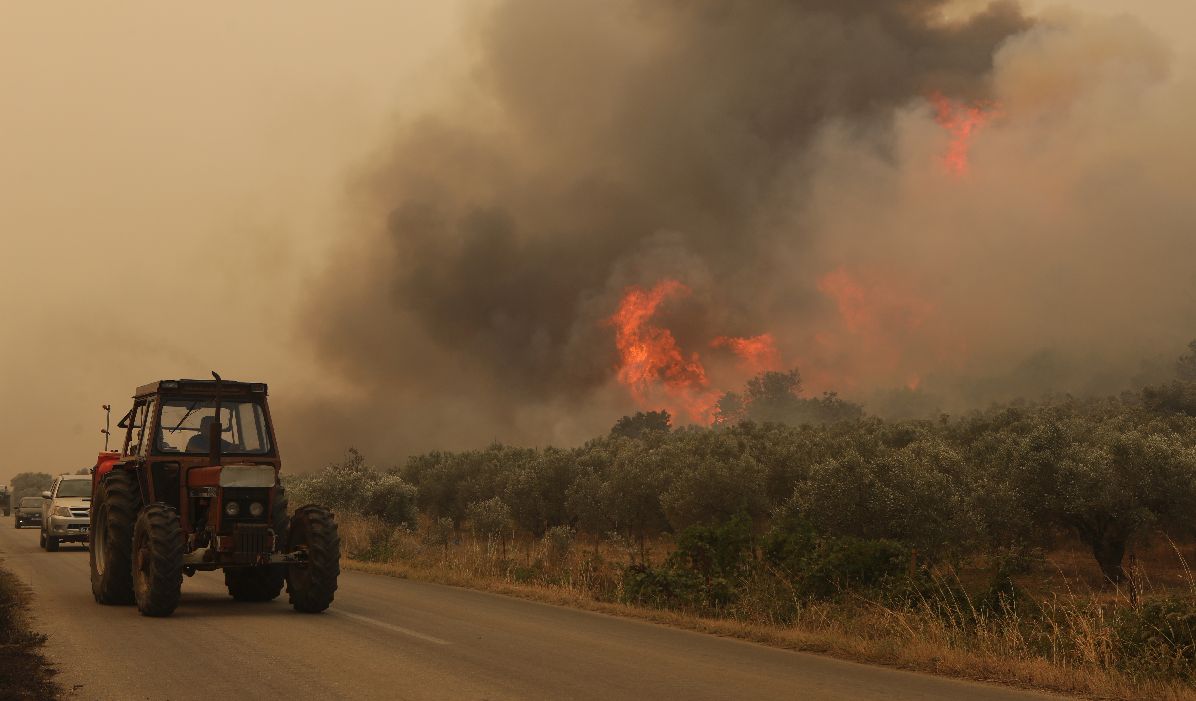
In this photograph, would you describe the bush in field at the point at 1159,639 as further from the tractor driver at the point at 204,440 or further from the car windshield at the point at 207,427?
the tractor driver at the point at 204,440

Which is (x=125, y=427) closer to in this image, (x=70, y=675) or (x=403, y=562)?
(x=70, y=675)

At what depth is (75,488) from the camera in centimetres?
2848

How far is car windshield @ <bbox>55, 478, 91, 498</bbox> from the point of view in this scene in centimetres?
2816

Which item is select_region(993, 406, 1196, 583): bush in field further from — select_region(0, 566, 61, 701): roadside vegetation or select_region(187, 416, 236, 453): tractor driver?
select_region(0, 566, 61, 701): roadside vegetation

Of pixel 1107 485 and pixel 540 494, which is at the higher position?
pixel 540 494

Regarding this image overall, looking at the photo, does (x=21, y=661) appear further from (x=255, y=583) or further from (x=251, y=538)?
(x=255, y=583)

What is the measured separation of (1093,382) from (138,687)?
158 meters

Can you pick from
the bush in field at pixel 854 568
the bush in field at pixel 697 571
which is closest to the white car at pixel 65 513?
the bush in field at pixel 697 571

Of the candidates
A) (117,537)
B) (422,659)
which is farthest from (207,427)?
(422,659)

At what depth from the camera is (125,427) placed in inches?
606

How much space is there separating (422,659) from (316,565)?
13.7 feet

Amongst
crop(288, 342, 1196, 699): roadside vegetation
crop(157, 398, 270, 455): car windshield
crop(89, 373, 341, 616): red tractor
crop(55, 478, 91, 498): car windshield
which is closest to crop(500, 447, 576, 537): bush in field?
crop(288, 342, 1196, 699): roadside vegetation

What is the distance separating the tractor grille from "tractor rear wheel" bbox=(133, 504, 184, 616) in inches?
29.0

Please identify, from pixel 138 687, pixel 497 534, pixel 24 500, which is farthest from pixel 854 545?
pixel 24 500
